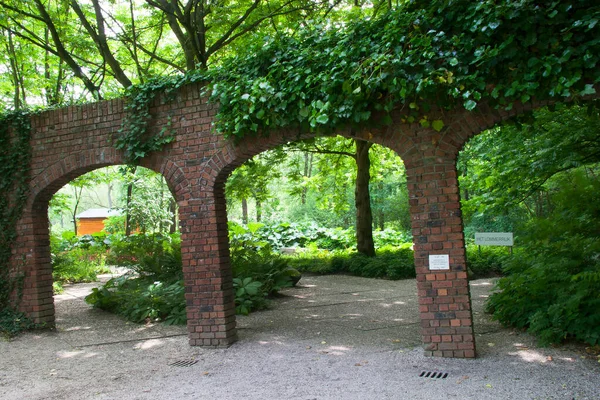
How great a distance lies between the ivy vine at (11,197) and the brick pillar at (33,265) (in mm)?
97

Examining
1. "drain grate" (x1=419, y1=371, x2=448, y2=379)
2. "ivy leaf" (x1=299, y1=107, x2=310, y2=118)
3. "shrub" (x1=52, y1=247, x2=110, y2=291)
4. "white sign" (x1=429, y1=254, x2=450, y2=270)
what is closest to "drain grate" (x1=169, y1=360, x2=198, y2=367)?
"drain grate" (x1=419, y1=371, x2=448, y2=379)

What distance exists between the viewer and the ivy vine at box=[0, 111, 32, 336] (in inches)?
307

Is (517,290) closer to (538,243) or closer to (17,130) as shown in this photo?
(538,243)

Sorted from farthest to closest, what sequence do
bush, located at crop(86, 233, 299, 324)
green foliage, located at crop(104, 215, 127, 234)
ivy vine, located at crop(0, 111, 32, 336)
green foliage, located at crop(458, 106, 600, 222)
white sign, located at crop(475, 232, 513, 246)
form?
green foliage, located at crop(104, 215, 127, 234) < white sign, located at crop(475, 232, 513, 246) < bush, located at crop(86, 233, 299, 324) < ivy vine, located at crop(0, 111, 32, 336) < green foliage, located at crop(458, 106, 600, 222)

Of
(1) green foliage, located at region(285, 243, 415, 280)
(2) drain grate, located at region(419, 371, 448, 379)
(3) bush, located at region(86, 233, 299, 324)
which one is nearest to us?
(2) drain grate, located at region(419, 371, 448, 379)

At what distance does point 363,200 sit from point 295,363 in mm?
8914

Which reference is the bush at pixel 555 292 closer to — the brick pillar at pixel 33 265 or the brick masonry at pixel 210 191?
the brick masonry at pixel 210 191

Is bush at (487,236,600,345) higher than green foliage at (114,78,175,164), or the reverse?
green foliage at (114,78,175,164)

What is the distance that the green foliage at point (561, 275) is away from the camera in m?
5.50

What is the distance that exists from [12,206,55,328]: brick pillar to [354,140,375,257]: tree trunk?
8.63 m

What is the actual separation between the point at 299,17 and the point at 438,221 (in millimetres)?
7958

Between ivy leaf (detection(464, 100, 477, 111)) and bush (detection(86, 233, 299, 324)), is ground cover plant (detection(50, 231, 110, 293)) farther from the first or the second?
ivy leaf (detection(464, 100, 477, 111))

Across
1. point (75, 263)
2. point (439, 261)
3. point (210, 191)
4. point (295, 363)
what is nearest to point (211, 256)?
point (210, 191)

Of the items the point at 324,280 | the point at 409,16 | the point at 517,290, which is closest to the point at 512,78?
the point at 409,16
